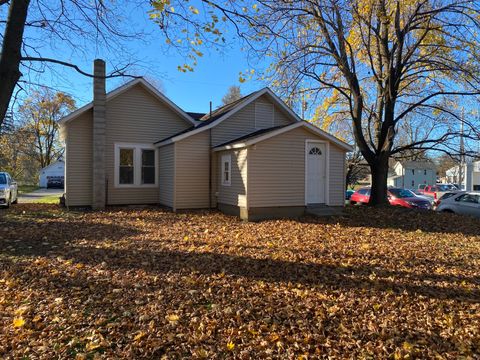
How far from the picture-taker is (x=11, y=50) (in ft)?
17.2

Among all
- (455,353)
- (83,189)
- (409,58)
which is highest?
(409,58)

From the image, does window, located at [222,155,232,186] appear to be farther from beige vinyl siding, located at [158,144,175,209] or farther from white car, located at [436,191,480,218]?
white car, located at [436,191,480,218]

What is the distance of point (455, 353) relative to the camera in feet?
11.2

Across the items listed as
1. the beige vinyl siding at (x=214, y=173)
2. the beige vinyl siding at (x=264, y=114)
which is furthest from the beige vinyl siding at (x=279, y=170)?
the beige vinyl siding at (x=264, y=114)

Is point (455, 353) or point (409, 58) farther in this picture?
→ point (409, 58)

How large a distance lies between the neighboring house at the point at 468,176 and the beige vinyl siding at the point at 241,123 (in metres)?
11.9

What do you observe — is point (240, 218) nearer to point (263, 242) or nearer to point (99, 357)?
point (263, 242)

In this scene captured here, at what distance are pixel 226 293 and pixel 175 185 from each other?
9591 mm

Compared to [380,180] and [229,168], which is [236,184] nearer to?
[229,168]

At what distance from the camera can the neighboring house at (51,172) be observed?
4974cm

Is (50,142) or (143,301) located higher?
(50,142)

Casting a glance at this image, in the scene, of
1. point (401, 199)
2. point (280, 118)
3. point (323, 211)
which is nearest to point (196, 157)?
point (280, 118)

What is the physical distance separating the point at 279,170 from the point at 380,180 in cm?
589

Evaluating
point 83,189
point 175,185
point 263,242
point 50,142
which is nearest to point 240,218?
point 175,185
